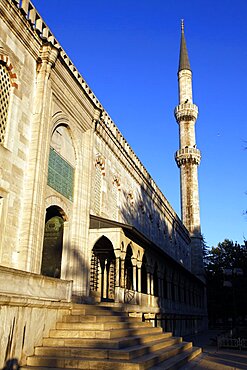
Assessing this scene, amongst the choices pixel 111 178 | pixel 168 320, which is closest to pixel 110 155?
pixel 111 178

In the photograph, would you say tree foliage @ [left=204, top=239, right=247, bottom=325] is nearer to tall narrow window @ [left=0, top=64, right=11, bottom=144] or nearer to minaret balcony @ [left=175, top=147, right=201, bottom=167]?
minaret balcony @ [left=175, top=147, right=201, bottom=167]

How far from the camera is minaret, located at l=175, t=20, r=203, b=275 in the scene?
41.7 metres

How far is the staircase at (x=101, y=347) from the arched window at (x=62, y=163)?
5.01 metres

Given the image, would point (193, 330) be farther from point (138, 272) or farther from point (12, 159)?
point (12, 159)

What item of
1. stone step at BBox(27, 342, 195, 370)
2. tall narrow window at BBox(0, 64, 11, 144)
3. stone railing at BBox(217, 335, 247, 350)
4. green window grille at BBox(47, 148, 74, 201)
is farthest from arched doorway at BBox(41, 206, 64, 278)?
stone railing at BBox(217, 335, 247, 350)

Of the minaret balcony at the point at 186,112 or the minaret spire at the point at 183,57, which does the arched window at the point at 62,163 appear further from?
the minaret spire at the point at 183,57

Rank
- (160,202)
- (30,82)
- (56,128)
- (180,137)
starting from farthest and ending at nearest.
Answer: (180,137) < (160,202) < (56,128) < (30,82)

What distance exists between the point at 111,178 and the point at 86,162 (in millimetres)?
3482

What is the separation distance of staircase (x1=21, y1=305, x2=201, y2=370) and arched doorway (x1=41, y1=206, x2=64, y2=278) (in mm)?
3538

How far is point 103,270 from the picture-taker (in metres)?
18.8

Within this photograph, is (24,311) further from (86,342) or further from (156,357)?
(156,357)

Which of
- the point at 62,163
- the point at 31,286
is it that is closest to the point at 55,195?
the point at 62,163

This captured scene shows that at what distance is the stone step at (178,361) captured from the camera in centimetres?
805

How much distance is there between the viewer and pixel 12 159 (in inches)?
433
